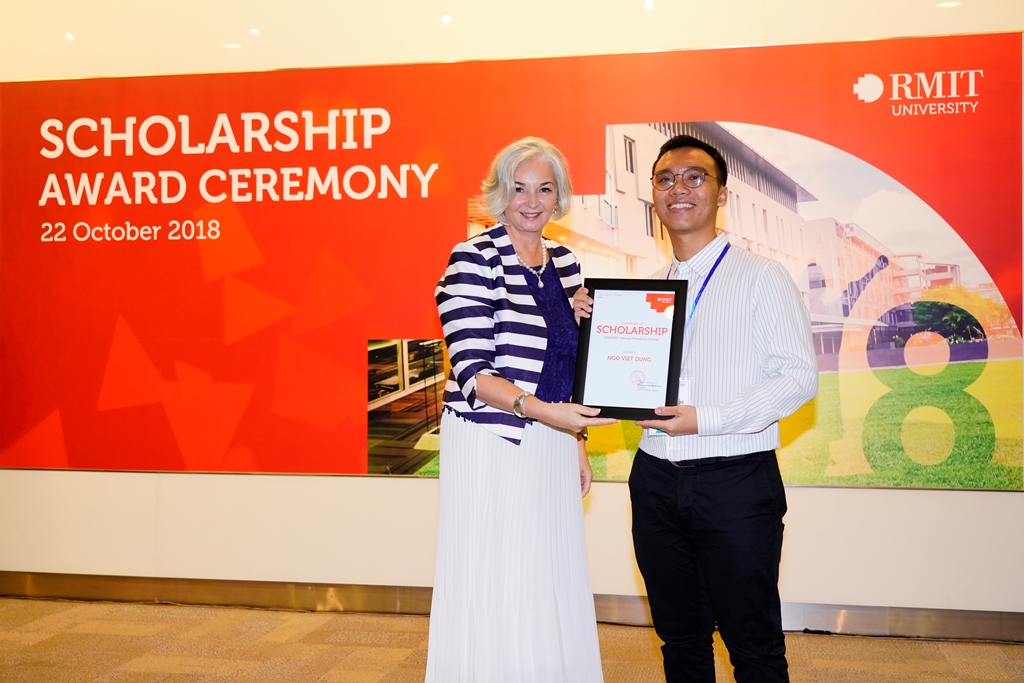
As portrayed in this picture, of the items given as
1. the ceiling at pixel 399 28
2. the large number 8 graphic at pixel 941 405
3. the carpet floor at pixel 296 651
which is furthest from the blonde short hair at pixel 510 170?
the large number 8 graphic at pixel 941 405

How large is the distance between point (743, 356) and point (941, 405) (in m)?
2.13

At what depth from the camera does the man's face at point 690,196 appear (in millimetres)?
2391

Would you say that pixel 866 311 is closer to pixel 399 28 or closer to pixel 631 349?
pixel 631 349

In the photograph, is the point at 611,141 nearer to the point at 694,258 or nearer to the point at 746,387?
the point at 694,258

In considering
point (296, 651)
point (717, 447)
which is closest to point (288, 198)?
point (296, 651)

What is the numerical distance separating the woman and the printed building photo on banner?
176cm

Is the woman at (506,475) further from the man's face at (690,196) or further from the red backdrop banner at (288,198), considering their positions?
the red backdrop banner at (288,198)

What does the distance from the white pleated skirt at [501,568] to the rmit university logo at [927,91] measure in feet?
8.50

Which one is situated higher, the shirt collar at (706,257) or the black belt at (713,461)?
the shirt collar at (706,257)

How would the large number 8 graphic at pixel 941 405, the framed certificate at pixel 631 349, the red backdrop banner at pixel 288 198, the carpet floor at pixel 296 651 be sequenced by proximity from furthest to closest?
1. the red backdrop banner at pixel 288 198
2. the large number 8 graphic at pixel 941 405
3. the carpet floor at pixel 296 651
4. the framed certificate at pixel 631 349

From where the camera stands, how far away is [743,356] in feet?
7.59

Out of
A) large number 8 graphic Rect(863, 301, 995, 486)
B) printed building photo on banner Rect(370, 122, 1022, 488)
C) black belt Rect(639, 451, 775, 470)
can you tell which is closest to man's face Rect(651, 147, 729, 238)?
black belt Rect(639, 451, 775, 470)

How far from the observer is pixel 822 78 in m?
4.07

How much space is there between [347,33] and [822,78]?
89.6 inches
